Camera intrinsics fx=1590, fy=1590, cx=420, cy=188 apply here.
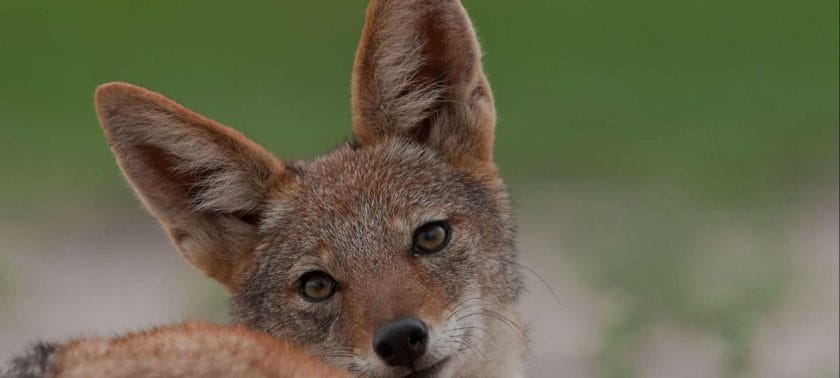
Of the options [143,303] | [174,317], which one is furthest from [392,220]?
[143,303]

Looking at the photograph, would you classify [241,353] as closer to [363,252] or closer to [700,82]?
[363,252]

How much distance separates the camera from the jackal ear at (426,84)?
747cm

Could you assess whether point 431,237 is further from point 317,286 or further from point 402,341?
point 402,341

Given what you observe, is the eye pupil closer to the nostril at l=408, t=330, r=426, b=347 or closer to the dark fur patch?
the nostril at l=408, t=330, r=426, b=347

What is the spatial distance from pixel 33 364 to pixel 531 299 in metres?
5.89

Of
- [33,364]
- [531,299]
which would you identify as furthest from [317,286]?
[531,299]

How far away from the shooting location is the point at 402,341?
6387mm

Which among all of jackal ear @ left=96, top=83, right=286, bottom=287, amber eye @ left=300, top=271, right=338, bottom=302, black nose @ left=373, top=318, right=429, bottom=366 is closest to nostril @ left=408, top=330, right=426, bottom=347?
black nose @ left=373, top=318, right=429, bottom=366

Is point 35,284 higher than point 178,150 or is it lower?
higher

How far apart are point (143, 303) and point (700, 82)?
6.15 meters

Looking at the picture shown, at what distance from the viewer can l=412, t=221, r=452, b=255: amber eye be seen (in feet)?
23.1

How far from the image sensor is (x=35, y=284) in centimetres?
1159

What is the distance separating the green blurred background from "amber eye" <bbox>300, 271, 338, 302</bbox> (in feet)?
7.56

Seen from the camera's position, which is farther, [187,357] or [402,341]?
[402,341]
